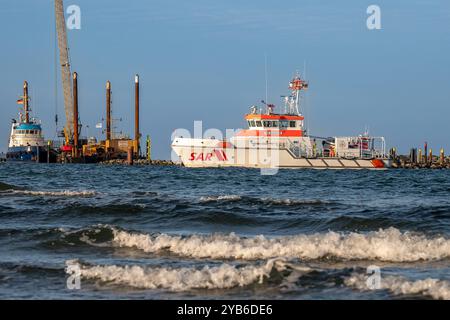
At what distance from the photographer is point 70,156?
8875 centimetres

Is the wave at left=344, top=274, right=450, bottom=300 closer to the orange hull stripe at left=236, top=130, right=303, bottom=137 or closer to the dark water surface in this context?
the dark water surface

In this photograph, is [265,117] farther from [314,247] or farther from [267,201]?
[314,247]

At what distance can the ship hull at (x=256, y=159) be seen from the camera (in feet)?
193

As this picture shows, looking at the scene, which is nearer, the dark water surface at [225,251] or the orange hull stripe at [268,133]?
the dark water surface at [225,251]

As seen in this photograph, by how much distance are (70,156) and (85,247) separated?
7864cm

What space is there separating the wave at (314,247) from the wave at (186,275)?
4.45ft

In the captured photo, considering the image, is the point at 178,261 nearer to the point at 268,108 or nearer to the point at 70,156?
the point at 268,108

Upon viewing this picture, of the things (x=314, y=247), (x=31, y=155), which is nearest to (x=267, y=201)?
(x=314, y=247)

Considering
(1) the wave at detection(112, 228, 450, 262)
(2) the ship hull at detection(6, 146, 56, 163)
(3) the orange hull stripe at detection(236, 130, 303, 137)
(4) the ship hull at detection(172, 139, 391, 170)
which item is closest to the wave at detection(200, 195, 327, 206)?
(1) the wave at detection(112, 228, 450, 262)

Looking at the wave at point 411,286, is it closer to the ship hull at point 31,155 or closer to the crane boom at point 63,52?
the ship hull at point 31,155

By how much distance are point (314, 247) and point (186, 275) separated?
2575mm

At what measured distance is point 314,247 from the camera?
10656 millimetres

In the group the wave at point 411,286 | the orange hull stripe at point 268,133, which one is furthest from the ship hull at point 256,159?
the wave at point 411,286
